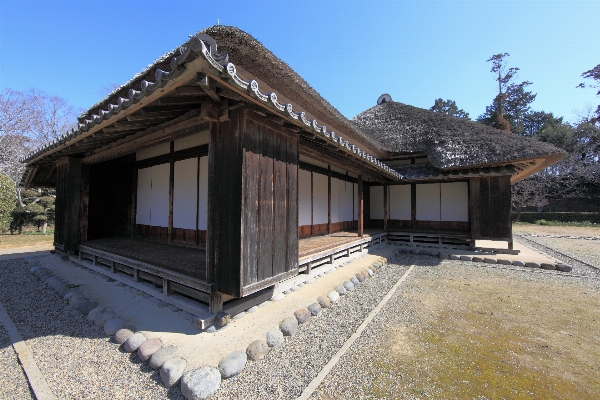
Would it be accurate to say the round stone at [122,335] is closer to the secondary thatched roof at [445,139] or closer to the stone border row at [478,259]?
the stone border row at [478,259]

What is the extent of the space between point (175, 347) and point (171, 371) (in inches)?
16.2

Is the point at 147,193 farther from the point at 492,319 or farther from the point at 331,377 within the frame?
the point at 492,319

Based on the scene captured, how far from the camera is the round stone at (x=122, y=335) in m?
2.87

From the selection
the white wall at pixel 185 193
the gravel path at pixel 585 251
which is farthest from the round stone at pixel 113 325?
the gravel path at pixel 585 251

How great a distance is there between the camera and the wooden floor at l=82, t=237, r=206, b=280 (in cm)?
363

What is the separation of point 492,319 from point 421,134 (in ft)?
28.0

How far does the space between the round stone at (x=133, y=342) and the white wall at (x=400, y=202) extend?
9.62 m

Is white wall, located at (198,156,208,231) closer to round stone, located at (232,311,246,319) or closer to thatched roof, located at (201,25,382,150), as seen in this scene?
round stone, located at (232,311,246,319)

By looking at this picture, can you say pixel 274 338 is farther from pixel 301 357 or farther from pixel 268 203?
pixel 268 203

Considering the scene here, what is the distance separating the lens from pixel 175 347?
2.69 m

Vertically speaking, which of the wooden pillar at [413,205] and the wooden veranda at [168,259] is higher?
the wooden pillar at [413,205]

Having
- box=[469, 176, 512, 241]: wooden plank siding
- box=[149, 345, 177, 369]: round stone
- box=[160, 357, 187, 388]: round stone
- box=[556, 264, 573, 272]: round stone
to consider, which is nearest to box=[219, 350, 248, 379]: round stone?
box=[160, 357, 187, 388]: round stone

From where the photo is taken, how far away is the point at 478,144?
8742 mm

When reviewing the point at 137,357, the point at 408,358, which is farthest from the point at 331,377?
the point at 137,357
